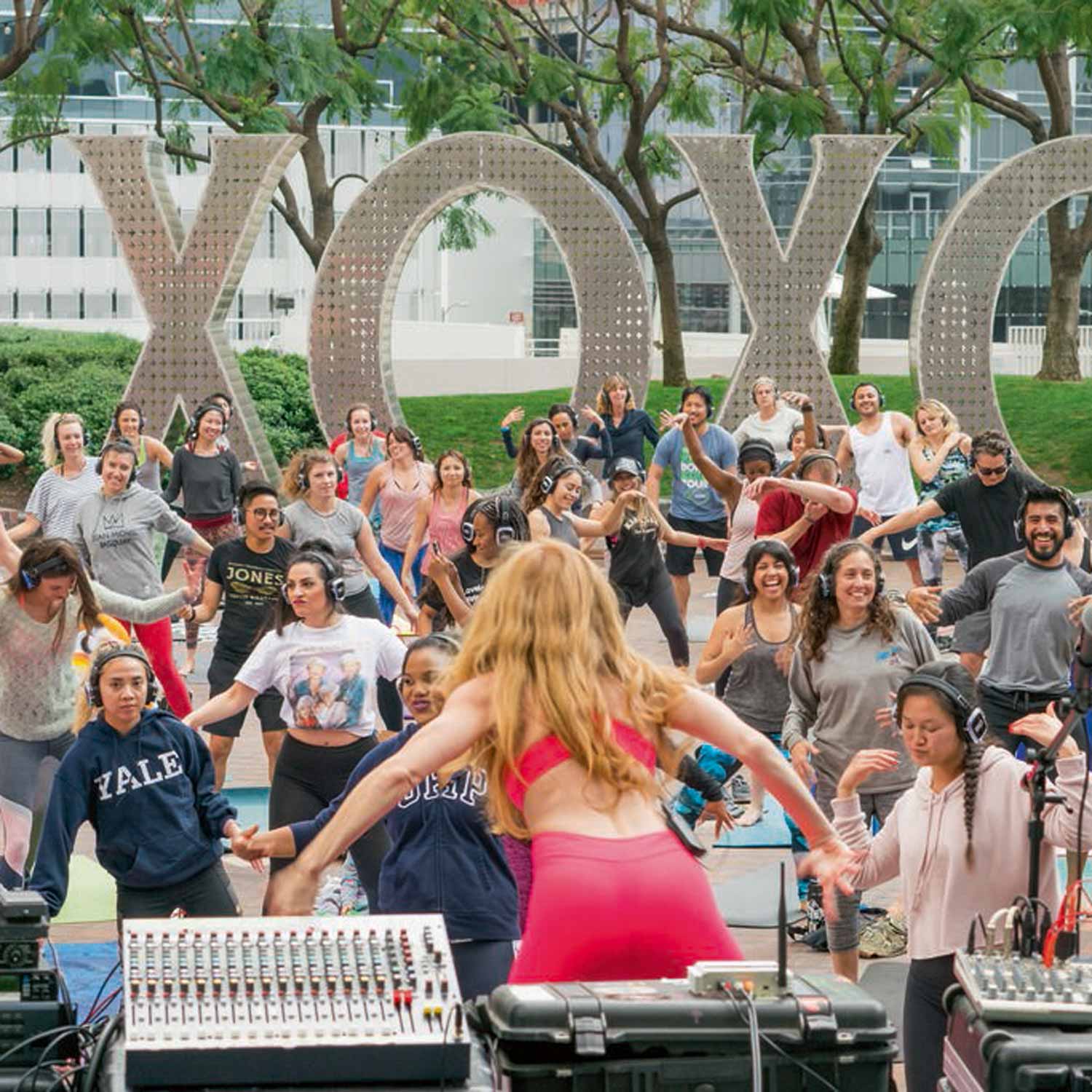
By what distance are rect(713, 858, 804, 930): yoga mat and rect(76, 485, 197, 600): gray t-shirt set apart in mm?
3754

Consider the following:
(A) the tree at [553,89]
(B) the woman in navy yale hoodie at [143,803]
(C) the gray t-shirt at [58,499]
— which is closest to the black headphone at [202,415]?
(C) the gray t-shirt at [58,499]

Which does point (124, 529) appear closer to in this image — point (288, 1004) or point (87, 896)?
point (87, 896)

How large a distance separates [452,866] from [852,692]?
2.39 m

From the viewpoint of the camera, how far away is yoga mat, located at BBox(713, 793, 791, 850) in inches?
408

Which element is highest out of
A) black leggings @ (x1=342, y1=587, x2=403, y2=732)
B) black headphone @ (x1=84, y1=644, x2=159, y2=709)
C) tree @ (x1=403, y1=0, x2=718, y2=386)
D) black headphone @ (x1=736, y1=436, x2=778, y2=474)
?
tree @ (x1=403, y1=0, x2=718, y2=386)

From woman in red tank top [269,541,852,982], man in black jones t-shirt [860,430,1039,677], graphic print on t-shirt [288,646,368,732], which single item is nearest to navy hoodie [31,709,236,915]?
graphic print on t-shirt [288,646,368,732]

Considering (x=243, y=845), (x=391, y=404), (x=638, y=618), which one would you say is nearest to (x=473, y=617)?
(x=243, y=845)

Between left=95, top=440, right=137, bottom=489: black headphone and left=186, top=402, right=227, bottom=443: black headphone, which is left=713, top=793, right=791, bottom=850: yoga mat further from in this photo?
left=186, top=402, right=227, bottom=443: black headphone

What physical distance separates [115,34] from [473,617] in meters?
21.3

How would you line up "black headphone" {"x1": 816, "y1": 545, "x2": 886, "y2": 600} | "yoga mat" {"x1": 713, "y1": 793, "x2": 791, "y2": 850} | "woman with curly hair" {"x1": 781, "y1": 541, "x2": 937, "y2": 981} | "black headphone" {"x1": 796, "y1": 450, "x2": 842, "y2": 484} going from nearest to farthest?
"woman with curly hair" {"x1": 781, "y1": 541, "x2": 937, "y2": 981}, "black headphone" {"x1": 816, "y1": 545, "x2": 886, "y2": 600}, "yoga mat" {"x1": 713, "y1": 793, "x2": 791, "y2": 850}, "black headphone" {"x1": 796, "y1": 450, "x2": 842, "y2": 484}

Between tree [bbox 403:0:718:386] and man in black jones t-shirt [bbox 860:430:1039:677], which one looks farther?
tree [bbox 403:0:718:386]

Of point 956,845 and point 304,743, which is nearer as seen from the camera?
point 956,845

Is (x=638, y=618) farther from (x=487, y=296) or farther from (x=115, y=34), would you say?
(x=487, y=296)

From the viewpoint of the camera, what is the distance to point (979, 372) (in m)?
19.5
